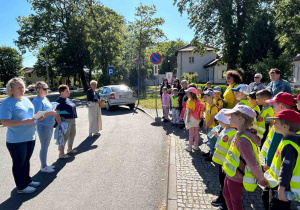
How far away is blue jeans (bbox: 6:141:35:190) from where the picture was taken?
373 cm

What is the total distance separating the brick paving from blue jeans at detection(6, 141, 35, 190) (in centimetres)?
280

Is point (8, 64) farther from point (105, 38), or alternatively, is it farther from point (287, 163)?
point (287, 163)

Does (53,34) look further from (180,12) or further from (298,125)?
(298,125)

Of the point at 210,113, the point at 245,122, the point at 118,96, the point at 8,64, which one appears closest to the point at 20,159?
the point at 245,122

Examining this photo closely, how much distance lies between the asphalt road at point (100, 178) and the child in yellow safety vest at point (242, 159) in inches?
53.4

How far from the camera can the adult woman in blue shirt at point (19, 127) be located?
353cm

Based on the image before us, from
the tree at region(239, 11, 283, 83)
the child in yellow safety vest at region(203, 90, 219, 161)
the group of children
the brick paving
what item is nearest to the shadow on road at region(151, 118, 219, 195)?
the brick paving

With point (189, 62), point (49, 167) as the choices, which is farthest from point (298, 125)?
point (189, 62)

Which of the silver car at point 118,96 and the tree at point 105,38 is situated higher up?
the tree at point 105,38

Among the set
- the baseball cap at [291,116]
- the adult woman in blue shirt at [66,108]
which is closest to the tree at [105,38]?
the adult woman in blue shirt at [66,108]

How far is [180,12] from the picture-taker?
2569 centimetres

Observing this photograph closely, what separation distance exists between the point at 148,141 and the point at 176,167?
7.97 feet

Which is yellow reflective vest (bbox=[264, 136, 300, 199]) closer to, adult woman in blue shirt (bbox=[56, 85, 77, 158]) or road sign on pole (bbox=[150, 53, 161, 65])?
adult woman in blue shirt (bbox=[56, 85, 77, 158])

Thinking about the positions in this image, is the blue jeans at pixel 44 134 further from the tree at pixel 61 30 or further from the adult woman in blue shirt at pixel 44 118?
the tree at pixel 61 30
